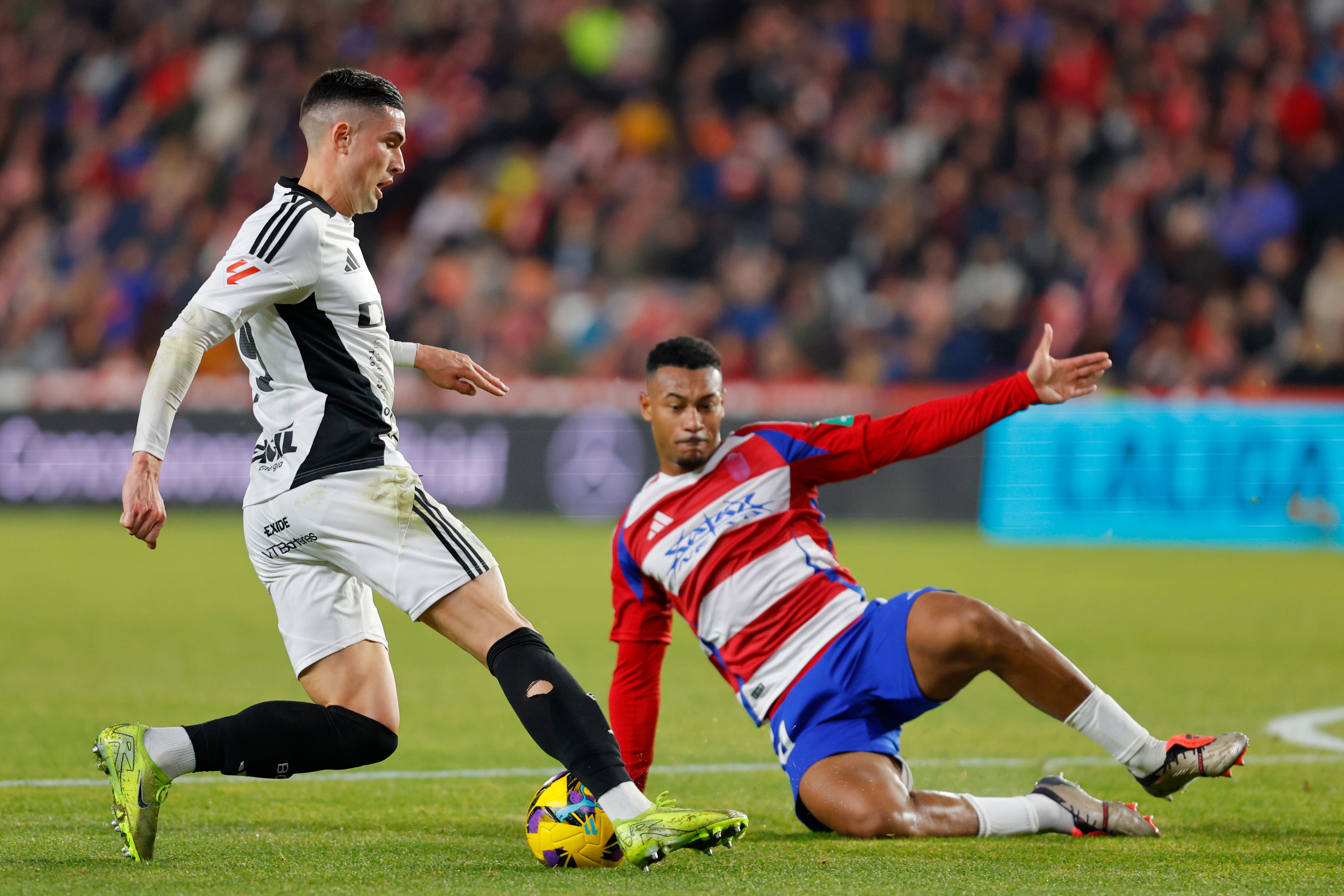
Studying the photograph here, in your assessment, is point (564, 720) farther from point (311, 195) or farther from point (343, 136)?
point (343, 136)

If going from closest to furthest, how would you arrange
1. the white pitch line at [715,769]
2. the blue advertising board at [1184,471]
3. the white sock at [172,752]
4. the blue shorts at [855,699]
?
the white sock at [172,752] < the blue shorts at [855,699] < the white pitch line at [715,769] < the blue advertising board at [1184,471]

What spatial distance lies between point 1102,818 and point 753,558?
1.20 metres

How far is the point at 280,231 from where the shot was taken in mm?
3721

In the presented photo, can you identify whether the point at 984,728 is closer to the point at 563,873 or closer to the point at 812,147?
the point at 563,873

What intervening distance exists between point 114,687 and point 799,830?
12.3 ft

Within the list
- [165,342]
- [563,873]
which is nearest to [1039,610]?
[563,873]

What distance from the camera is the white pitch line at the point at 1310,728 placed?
5.72 meters

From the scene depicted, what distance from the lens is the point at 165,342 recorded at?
3613mm

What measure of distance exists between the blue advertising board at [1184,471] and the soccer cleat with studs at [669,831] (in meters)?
10.1

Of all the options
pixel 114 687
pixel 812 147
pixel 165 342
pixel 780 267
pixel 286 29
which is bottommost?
pixel 114 687

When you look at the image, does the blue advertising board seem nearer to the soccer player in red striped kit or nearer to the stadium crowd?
the stadium crowd

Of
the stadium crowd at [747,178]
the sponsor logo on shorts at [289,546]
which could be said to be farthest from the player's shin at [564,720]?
the stadium crowd at [747,178]

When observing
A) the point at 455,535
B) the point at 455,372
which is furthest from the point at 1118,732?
the point at 455,372

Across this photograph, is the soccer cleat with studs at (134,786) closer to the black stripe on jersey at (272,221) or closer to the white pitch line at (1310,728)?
the black stripe on jersey at (272,221)
